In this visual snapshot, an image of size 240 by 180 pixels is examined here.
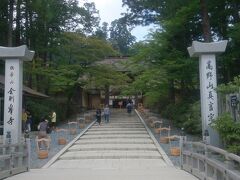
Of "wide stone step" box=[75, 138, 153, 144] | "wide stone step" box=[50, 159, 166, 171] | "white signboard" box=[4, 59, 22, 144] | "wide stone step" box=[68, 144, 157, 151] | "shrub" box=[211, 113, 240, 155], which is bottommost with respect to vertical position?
"wide stone step" box=[50, 159, 166, 171]

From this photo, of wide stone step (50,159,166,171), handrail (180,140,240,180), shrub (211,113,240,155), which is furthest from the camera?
wide stone step (50,159,166,171)

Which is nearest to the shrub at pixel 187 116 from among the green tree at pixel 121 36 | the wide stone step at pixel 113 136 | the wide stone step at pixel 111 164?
the wide stone step at pixel 113 136

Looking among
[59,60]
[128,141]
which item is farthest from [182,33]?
[59,60]

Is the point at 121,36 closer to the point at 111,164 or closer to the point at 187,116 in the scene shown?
the point at 187,116

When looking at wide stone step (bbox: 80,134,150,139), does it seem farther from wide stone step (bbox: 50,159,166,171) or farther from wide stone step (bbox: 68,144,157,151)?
wide stone step (bbox: 50,159,166,171)

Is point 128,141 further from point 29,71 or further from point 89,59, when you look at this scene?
point 89,59

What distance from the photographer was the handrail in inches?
333

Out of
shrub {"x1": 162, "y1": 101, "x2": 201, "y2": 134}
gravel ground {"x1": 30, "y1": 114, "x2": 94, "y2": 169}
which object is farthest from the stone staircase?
shrub {"x1": 162, "y1": 101, "x2": 201, "y2": 134}

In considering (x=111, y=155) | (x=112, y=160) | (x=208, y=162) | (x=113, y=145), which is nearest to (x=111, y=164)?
(x=112, y=160)

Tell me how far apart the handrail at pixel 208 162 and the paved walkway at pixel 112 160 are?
0.40 meters

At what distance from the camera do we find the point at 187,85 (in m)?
30.2

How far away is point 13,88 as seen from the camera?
16219 millimetres

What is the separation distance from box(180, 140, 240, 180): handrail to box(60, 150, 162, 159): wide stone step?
346 cm

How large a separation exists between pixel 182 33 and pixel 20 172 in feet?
51.1
